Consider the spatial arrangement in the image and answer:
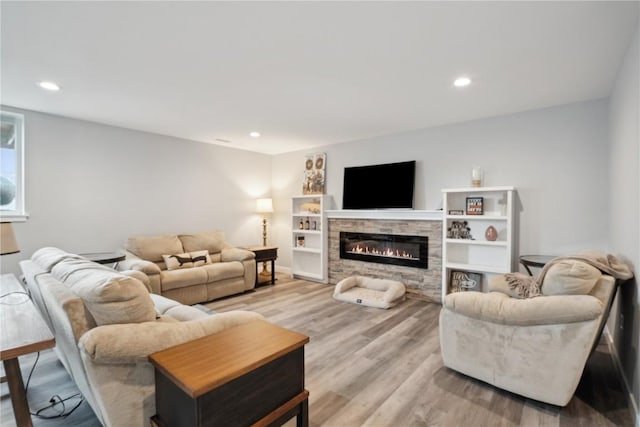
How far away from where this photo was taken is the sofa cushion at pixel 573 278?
194 centimetres

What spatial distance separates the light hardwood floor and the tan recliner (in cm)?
16

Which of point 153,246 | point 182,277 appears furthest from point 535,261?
point 153,246

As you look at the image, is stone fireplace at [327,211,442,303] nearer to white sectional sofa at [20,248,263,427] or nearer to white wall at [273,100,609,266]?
white wall at [273,100,609,266]

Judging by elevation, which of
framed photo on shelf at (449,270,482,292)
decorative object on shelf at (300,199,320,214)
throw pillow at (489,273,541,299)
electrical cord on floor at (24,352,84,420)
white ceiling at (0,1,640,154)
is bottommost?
electrical cord on floor at (24,352,84,420)

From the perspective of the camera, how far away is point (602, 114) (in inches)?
131

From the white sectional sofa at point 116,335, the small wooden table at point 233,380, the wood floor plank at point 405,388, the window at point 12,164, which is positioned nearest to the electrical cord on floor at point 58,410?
the white sectional sofa at point 116,335

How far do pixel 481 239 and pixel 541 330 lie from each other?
7.12 feet

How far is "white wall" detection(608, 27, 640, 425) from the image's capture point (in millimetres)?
1988

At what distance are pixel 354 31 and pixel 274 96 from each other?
4.48 feet

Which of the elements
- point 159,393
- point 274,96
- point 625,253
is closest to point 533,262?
point 625,253

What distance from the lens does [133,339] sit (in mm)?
1374

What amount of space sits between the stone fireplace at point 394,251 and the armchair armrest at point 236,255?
56.9 inches

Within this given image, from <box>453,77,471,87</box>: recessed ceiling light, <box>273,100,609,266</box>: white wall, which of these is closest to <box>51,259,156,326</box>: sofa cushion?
<box>453,77,471,87</box>: recessed ceiling light

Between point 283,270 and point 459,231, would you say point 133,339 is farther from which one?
point 283,270
